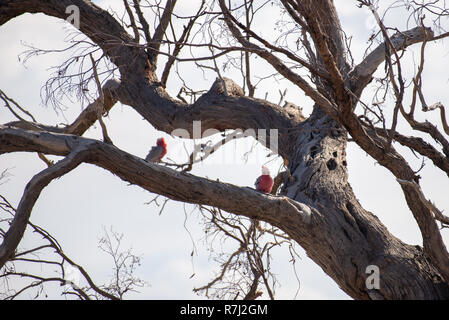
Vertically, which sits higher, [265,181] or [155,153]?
[155,153]

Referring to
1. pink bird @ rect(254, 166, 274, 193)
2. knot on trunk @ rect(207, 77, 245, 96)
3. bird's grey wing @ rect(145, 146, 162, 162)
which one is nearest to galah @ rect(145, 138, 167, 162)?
bird's grey wing @ rect(145, 146, 162, 162)

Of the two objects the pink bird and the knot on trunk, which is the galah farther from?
the pink bird

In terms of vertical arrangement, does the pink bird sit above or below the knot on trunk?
below

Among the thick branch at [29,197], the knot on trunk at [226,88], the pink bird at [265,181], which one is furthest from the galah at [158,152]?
the thick branch at [29,197]

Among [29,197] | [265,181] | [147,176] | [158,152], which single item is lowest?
[29,197]

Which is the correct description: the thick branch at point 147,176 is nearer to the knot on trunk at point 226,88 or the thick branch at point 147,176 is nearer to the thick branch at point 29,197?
the thick branch at point 29,197

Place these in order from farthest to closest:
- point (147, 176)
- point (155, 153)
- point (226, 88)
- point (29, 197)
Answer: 1. point (155, 153)
2. point (226, 88)
3. point (147, 176)
4. point (29, 197)

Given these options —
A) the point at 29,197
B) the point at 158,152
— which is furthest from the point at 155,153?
the point at 29,197

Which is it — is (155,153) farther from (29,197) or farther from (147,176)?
(29,197)

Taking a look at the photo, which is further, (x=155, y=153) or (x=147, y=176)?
(x=155, y=153)

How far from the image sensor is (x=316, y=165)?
490 centimetres

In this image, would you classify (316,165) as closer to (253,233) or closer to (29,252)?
(253,233)

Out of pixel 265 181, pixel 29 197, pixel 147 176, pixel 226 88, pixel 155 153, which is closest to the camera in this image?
pixel 29 197
